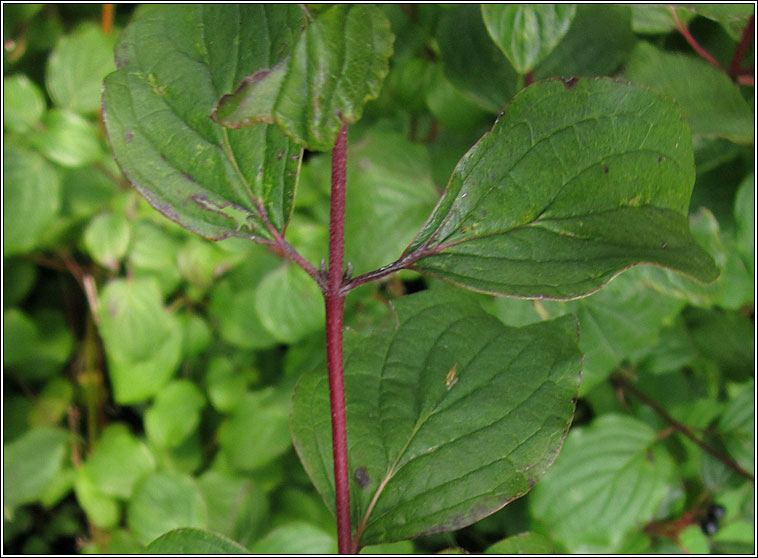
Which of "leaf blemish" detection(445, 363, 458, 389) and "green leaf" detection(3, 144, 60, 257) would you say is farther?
"green leaf" detection(3, 144, 60, 257)

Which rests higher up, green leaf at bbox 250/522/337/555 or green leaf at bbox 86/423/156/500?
green leaf at bbox 250/522/337/555

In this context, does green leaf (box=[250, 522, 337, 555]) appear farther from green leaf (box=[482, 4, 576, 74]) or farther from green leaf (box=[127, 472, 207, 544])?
green leaf (box=[482, 4, 576, 74])

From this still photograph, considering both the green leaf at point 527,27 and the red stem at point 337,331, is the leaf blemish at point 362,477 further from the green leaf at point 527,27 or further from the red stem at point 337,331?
the green leaf at point 527,27

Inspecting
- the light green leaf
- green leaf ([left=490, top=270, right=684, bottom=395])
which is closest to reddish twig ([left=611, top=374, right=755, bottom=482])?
green leaf ([left=490, top=270, right=684, bottom=395])

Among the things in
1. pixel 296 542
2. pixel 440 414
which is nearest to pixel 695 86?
pixel 440 414

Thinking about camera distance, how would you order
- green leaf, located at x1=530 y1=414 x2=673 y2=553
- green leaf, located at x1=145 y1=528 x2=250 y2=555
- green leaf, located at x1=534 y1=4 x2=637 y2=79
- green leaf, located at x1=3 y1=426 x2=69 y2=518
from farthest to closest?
1. green leaf, located at x1=3 y1=426 x2=69 y2=518
2. green leaf, located at x1=530 y1=414 x2=673 y2=553
3. green leaf, located at x1=534 y1=4 x2=637 y2=79
4. green leaf, located at x1=145 y1=528 x2=250 y2=555

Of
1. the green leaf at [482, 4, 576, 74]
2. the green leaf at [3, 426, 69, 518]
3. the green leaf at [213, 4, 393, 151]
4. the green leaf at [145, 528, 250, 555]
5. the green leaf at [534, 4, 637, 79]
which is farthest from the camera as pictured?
the green leaf at [3, 426, 69, 518]

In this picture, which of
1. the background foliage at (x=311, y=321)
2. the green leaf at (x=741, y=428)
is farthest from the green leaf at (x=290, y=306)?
the green leaf at (x=741, y=428)

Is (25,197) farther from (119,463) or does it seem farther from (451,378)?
(451,378)
